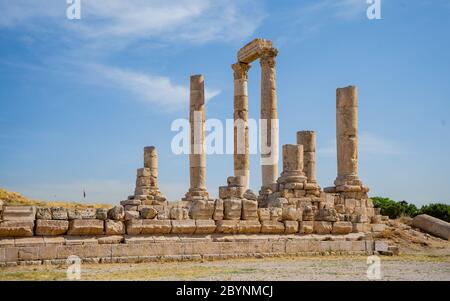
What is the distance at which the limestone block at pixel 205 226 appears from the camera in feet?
51.8

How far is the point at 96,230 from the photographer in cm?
1443

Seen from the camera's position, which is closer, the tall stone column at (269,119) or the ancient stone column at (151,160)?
the tall stone column at (269,119)

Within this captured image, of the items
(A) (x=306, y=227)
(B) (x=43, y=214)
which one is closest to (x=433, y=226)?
(A) (x=306, y=227)

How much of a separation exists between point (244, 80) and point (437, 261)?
17.2 metres

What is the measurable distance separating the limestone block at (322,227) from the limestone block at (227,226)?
2.93m

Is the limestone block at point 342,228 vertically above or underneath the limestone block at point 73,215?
underneath

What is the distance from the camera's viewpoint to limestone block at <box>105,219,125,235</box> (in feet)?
47.9

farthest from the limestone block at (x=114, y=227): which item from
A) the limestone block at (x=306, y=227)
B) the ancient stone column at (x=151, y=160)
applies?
the ancient stone column at (x=151, y=160)

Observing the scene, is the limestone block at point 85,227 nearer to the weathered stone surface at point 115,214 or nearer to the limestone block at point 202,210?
the weathered stone surface at point 115,214

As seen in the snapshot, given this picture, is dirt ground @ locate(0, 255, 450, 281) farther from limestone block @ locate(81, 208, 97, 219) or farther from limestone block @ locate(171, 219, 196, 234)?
limestone block @ locate(81, 208, 97, 219)

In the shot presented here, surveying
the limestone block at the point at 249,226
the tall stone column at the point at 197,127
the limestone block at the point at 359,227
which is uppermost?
the tall stone column at the point at 197,127

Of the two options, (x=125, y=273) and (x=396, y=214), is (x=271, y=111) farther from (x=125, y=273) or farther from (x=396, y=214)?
(x=125, y=273)

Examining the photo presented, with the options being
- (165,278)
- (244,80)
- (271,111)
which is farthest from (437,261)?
(244,80)

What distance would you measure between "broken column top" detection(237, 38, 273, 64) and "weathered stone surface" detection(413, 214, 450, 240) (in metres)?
11.3
